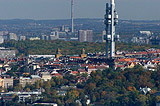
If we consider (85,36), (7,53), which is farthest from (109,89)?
(85,36)

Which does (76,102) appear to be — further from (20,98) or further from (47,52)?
(47,52)

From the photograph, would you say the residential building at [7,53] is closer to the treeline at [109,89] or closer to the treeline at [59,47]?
the treeline at [59,47]

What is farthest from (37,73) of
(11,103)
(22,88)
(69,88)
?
(11,103)

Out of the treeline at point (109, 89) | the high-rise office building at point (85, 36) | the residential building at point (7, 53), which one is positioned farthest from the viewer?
the high-rise office building at point (85, 36)

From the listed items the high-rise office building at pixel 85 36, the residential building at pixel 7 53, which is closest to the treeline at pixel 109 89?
the residential building at pixel 7 53

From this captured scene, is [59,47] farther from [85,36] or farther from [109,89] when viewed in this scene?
[109,89]

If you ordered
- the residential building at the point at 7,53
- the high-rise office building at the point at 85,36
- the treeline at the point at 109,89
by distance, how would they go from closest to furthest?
the treeline at the point at 109,89
the residential building at the point at 7,53
the high-rise office building at the point at 85,36

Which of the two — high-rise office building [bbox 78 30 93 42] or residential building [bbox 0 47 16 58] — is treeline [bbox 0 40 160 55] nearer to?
residential building [bbox 0 47 16 58]

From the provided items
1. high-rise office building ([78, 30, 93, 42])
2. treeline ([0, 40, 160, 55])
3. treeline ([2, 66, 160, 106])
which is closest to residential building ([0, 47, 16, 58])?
treeline ([0, 40, 160, 55])
